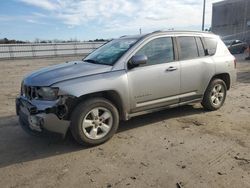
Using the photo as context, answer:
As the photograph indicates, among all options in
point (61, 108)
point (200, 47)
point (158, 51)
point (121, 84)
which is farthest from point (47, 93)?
point (200, 47)

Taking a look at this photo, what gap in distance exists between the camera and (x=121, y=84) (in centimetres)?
471

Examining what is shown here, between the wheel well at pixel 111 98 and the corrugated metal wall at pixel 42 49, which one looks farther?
the corrugated metal wall at pixel 42 49

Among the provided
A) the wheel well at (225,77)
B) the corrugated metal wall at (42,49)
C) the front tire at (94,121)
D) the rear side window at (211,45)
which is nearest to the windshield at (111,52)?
the front tire at (94,121)

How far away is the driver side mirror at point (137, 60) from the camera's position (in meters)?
4.80

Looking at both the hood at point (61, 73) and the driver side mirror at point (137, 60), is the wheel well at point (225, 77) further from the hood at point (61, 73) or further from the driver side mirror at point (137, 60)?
the hood at point (61, 73)

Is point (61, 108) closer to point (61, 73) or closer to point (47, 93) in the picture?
point (47, 93)

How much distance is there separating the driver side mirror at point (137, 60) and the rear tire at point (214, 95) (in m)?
2.03

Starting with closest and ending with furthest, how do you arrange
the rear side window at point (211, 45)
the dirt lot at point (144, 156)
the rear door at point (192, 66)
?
the dirt lot at point (144, 156) < the rear door at point (192, 66) < the rear side window at point (211, 45)

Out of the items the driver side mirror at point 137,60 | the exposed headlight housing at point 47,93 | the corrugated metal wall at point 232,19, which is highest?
the corrugated metal wall at point 232,19

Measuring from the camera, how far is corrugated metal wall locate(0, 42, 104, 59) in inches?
1119

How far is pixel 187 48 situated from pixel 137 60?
147 centimetres

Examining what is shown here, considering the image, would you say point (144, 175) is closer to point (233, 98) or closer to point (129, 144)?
point (129, 144)

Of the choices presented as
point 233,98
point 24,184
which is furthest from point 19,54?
point 24,184

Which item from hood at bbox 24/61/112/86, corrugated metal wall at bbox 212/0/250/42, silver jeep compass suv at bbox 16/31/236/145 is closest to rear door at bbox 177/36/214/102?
silver jeep compass suv at bbox 16/31/236/145
